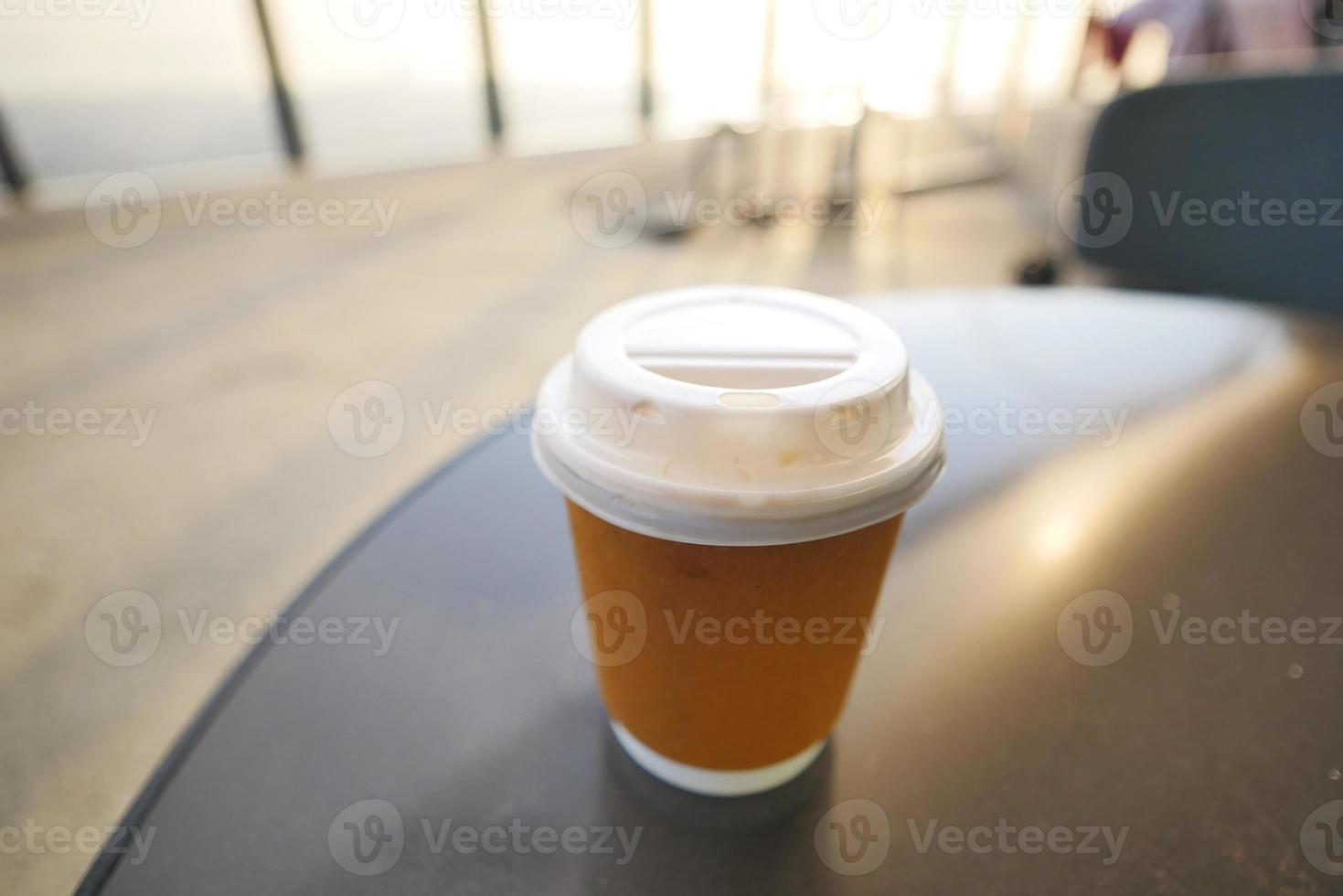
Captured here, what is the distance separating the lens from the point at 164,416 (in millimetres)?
2045

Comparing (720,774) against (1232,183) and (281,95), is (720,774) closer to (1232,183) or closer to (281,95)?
(1232,183)

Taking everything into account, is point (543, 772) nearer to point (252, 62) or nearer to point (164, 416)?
point (164, 416)

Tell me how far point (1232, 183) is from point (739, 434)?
1.47 metres

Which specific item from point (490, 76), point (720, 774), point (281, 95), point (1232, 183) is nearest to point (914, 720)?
point (720, 774)

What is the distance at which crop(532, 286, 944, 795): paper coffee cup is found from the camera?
336mm

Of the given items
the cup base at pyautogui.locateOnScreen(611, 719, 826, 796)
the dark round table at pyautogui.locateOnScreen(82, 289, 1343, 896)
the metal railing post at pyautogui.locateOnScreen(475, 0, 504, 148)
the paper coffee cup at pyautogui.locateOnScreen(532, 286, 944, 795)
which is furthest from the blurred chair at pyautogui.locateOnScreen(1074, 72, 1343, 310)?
the metal railing post at pyautogui.locateOnScreen(475, 0, 504, 148)

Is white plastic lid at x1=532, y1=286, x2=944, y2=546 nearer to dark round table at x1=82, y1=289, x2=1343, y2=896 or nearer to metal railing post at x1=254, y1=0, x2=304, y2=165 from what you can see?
dark round table at x1=82, y1=289, x2=1343, y2=896

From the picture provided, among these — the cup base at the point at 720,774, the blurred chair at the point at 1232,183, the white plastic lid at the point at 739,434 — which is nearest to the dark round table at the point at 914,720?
the cup base at the point at 720,774

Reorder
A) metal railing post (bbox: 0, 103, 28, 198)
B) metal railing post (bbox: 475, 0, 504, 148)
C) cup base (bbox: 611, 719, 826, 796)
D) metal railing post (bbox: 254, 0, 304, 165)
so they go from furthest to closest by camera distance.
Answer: metal railing post (bbox: 475, 0, 504, 148) → metal railing post (bbox: 254, 0, 304, 165) → metal railing post (bbox: 0, 103, 28, 198) → cup base (bbox: 611, 719, 826, 796)

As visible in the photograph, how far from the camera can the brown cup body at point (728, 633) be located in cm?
36

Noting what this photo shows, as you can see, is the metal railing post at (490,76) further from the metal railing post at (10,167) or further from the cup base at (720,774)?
→ the cup base at (720,774)

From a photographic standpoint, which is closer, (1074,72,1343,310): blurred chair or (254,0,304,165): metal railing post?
(1074,72,1343,310): blurred chair

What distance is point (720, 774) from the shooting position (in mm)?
452

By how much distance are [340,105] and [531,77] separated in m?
1.13
